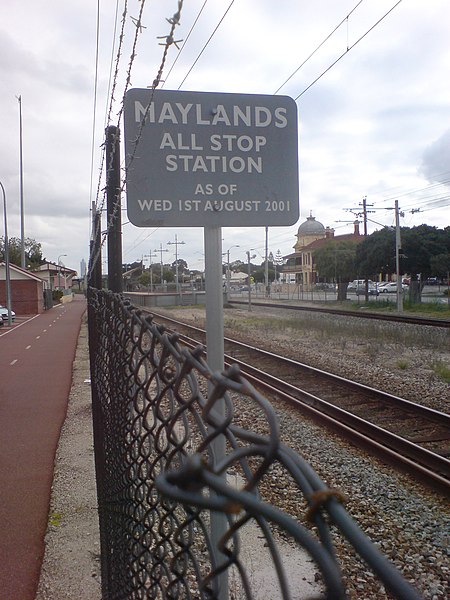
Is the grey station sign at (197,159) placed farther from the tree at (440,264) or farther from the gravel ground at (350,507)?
the tree at (440,264)

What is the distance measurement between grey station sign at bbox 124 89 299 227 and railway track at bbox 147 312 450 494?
7.97 feet

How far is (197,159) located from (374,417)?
25.5 feet

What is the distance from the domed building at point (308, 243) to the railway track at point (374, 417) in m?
74.8

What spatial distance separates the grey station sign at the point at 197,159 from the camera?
11.1 feet

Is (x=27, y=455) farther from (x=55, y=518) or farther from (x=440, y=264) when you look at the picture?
(x=440, y=264)

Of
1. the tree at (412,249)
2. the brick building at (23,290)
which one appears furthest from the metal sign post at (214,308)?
the brick building at (23,290)

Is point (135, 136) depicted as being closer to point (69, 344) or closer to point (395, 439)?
point (395, 439)

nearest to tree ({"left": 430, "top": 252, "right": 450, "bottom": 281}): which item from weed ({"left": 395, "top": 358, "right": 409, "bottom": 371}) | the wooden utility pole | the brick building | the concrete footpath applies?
weed ({"left": 395, "top": 358, "right": 409, "bottom": 371})

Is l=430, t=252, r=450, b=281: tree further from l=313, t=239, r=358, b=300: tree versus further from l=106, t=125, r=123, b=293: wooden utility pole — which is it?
l=106, t=125, r=123, b=293: wooden utility pole

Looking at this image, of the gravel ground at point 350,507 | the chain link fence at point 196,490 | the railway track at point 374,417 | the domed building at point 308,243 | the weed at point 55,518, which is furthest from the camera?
the domed building at point 308,243

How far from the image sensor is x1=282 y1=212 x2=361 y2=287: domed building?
91.1m

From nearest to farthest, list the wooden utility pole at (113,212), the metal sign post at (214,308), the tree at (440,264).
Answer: the metal sign post at (214,308)
the wooden utility pole at (113,212)
the tree at (440,264)

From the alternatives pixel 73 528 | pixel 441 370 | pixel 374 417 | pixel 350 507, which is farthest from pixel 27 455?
pixel 441 370

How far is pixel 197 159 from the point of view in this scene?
3.39m
